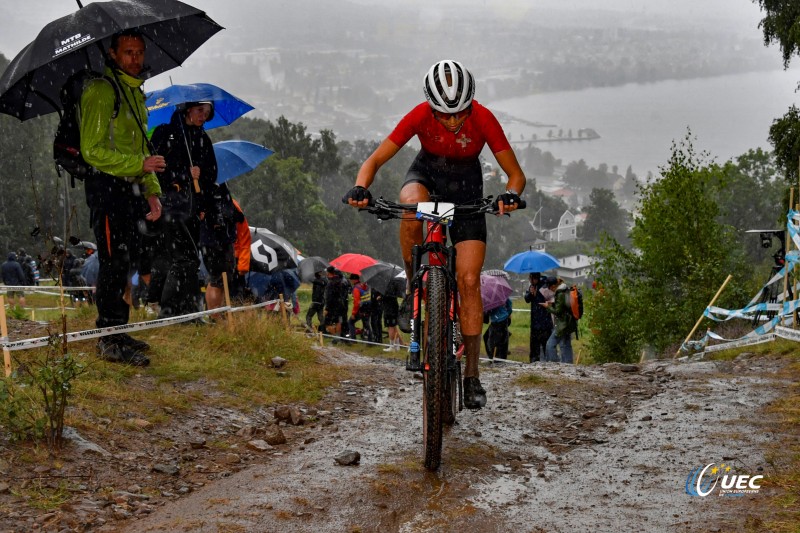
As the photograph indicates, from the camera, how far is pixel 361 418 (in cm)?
644

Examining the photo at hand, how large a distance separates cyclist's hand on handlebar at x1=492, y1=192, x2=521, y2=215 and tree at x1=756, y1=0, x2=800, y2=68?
2360 cm

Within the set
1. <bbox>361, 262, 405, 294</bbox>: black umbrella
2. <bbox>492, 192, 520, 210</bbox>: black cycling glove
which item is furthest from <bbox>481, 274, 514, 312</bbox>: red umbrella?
<bbox>492, 192, 520, 210</bbox>: black cycling glove

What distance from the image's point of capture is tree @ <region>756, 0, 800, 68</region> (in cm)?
2603

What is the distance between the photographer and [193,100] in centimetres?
834

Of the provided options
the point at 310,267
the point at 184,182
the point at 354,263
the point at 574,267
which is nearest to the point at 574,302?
the point at 354,263

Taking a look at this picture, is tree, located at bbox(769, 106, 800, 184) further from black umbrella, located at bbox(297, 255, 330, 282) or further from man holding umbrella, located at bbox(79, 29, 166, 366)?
man holding umbrella, located at bbox(79, 29, 166, 366)

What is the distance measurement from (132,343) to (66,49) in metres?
2.45

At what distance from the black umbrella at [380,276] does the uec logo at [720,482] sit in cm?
1041

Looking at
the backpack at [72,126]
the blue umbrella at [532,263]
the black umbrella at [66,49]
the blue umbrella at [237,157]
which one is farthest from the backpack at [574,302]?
the backpack at [72,126]

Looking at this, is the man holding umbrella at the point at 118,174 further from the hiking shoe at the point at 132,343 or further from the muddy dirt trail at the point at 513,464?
the muddy dirt trail at the point at 513,464

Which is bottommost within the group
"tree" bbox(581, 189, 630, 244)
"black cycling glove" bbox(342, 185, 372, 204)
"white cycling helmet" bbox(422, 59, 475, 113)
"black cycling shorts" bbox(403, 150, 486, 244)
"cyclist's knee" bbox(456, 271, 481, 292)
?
"tree" bbox(581, 189, 630, 244)

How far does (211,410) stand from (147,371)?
32.1 inches

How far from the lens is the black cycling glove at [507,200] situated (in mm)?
5291

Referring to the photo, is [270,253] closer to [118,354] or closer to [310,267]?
[118,354]
